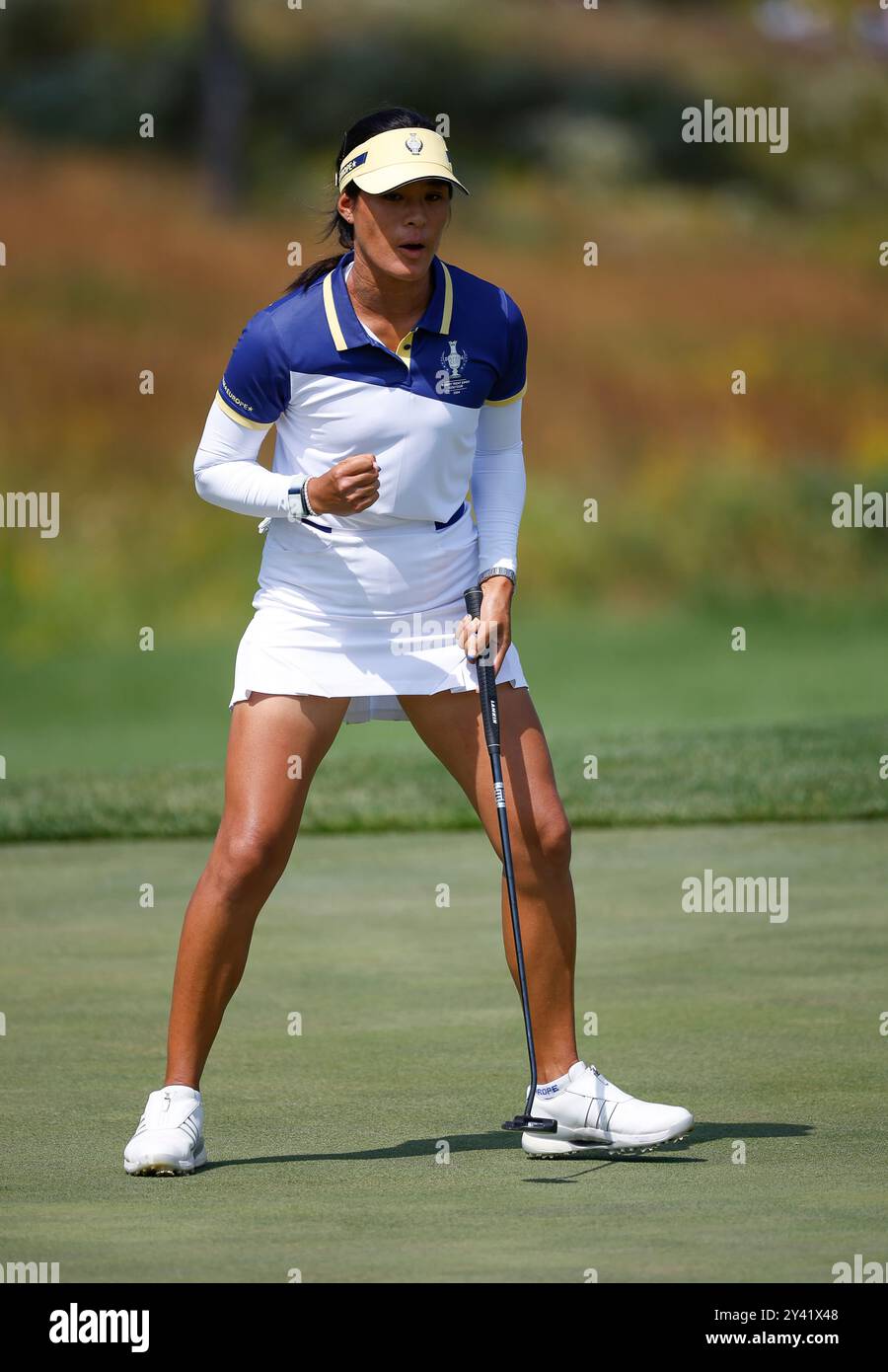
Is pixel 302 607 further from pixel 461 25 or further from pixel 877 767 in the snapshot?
pixel 461 25

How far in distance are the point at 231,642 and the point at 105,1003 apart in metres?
14.9

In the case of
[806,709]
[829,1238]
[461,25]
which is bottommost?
[829,1238]

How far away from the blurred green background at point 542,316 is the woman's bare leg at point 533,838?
1134 cm

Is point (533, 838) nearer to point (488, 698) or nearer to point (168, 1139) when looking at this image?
point (488, 698)

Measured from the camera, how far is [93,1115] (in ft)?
15.9

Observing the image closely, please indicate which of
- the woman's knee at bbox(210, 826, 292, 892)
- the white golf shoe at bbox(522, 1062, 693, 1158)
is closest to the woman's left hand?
the woman's knee at bbox(210, 826, 292, 892)

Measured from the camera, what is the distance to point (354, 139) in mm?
4691

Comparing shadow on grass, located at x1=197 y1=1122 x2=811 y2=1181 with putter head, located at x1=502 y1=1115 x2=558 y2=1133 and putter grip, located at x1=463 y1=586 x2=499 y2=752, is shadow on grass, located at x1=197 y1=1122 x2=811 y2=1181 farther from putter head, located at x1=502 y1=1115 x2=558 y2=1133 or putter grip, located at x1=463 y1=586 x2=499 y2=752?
putter grip, located at x1=463 y1=586 x2=499 y2=752

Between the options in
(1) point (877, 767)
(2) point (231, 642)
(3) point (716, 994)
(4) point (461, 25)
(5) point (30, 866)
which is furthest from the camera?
(4) point (461, 25)

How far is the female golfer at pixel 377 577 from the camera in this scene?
4.57 metres

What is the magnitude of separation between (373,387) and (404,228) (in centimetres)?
31

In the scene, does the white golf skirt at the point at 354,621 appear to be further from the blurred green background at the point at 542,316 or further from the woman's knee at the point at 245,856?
the blurred green background at the point at 542,316

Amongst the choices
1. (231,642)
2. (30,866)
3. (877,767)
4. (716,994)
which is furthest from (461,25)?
(716,994)

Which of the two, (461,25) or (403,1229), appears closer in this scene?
(403,1229)
